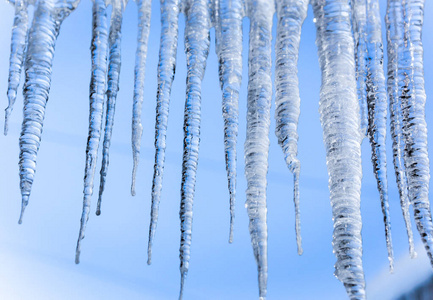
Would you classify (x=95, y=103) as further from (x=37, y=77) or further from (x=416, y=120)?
(x=416, y=120)

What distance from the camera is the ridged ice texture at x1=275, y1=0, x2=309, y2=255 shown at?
3.19 ft

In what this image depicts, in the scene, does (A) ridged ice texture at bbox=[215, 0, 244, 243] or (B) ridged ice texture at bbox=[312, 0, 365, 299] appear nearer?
(B) ridged ice texture at bbox=[312, 0, 365, 299]

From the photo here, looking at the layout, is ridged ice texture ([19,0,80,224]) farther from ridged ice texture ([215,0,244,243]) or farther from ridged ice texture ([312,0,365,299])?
ridged ice texture ([312,0,365,299])

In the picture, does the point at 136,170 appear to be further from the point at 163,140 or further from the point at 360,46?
the point at 360,46

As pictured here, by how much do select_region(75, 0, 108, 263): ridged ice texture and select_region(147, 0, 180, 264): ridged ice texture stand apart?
0.14 metres

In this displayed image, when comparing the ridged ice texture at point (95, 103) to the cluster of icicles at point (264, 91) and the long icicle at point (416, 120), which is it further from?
the long icicle at point (416, 120)

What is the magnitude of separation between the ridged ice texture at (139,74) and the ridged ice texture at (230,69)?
198 millimetres

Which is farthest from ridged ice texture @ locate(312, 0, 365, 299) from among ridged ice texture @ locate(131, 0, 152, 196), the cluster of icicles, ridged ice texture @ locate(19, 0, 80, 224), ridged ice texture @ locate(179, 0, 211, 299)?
ridged ice texture @ locate(19, 0, 80, 224)

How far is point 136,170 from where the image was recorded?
1053 mm

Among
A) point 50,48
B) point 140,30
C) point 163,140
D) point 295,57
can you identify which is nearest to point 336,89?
point 295,57

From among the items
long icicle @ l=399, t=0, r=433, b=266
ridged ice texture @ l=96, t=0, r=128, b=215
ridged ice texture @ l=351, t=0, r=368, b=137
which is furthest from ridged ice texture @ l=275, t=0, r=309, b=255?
ridged ice texture @ l=96, t=0, r=128, b=215

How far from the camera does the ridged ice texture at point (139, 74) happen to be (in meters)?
1.05

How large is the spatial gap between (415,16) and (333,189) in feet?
1.70

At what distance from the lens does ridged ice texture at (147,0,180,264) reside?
3.26ft
